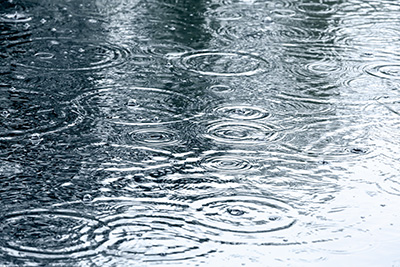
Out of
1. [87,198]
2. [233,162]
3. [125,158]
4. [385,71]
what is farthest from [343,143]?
[87,198]

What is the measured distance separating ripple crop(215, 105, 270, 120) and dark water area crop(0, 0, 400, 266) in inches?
0.4

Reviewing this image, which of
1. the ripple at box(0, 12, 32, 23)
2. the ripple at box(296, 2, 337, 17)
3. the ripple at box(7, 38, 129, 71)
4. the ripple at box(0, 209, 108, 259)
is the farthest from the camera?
the ripple at box(296, 2, 337, 17)

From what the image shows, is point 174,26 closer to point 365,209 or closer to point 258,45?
point 258,45

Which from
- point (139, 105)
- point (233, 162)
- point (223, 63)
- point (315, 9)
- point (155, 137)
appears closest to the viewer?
point (233, 162)

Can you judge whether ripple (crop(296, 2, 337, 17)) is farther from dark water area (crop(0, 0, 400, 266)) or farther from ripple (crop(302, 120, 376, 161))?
ripple (crop(302, 120, 376, 161))

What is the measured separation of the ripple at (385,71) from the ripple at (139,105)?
43.4 inches

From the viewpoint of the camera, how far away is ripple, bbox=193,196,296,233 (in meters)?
2.54

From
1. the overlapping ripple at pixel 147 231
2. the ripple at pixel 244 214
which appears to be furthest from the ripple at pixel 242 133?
the overlapping ripple at pixel 147 231

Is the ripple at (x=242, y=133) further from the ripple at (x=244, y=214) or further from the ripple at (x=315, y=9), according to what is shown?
the ripple at (x=315, y=9)

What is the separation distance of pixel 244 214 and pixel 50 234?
67 cm

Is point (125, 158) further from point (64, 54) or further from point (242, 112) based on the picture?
point (64, 54)

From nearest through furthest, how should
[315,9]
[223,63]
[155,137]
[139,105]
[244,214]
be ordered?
[244,214] → [155,137] → [139,105] → [223,63] → [315,9]

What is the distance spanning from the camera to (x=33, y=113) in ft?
11.3

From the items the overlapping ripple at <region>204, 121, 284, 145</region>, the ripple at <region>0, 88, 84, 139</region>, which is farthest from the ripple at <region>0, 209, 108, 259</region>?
the overlapping ripple at <region>204, 121, 284, 145</region>
